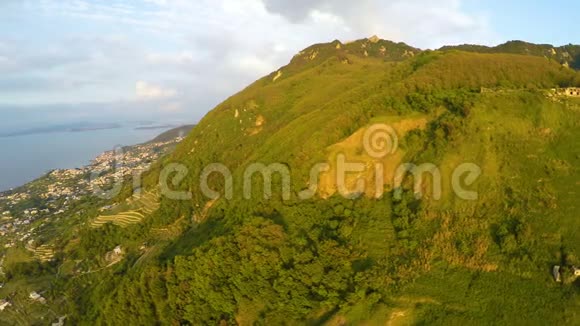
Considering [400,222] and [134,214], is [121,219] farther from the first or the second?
[400,222]

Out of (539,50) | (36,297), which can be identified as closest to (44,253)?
(36,297)

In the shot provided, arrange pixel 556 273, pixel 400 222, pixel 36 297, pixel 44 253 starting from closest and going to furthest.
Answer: pixel 556 273
pixel 400 222
pixel 36 297
pixel 44 253

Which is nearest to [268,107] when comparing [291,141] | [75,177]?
[291,141]

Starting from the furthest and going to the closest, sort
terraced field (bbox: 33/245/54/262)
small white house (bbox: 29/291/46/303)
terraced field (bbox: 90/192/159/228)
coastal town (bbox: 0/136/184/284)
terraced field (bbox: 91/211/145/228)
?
coastal town (bbox: 0/136/184/284)
terraced field (bbox: 90/192/159/228)
terraced field (bbox: 91/211/145/228)
terraced field (bbox: 33/245/54/262)
small white house (bbox: 29/291/46/303)

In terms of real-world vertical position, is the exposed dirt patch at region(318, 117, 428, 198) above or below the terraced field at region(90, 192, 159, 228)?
above

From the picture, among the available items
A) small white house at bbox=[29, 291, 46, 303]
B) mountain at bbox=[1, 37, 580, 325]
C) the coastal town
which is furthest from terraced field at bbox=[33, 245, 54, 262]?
mountain at bbox=[1, 37, 580, 325]

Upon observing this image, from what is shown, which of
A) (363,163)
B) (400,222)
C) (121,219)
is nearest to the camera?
(400,222)

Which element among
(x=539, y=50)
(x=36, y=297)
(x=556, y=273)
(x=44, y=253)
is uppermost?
(x=539, y=50)

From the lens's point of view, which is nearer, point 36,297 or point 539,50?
point 36,297

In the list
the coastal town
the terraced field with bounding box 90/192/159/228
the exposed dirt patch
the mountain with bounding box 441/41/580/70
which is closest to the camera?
the exposed dirt patch

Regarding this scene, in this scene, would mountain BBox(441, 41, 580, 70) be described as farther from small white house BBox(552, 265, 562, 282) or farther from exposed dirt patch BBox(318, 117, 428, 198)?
small white house BBox(552, 265, 562, 282)
